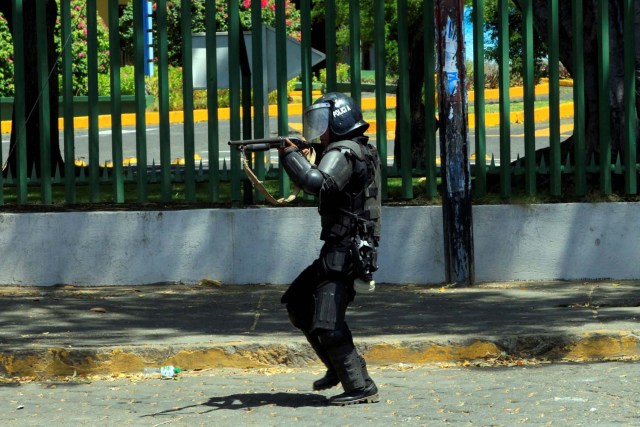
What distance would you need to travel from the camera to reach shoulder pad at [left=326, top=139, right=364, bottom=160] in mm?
6379

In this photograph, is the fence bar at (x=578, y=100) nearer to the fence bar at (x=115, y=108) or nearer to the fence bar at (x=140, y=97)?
the fence bar at (x=140, y=97)

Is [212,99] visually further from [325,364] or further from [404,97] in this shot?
[325,364]

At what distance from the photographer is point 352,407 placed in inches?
258

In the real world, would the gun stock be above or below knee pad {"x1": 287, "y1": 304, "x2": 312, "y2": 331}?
above

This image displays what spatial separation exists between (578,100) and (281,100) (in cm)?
231

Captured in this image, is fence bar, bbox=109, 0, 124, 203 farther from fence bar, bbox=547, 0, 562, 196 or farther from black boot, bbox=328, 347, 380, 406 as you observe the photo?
black boot, bbox=328, 347, 380, 406

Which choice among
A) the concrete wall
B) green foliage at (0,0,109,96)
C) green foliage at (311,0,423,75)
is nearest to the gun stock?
the concrete wall

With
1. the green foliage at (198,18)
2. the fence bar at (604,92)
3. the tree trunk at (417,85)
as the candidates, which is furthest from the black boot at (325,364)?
the green foliage at (198,18)

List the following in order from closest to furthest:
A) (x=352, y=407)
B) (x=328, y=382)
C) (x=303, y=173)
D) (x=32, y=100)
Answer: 1. (x=303, y=173)
2. (x=352, y=407)
3. (x=328, y=382)
4. (x=32, y=100)

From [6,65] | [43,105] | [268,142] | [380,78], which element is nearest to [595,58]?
[380,78]

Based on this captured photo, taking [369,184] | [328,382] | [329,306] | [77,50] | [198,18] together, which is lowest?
[328,382]

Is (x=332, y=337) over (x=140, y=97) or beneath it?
beneath

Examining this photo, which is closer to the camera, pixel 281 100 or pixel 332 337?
pixel 332 337

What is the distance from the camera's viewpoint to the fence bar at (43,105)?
401 inches
